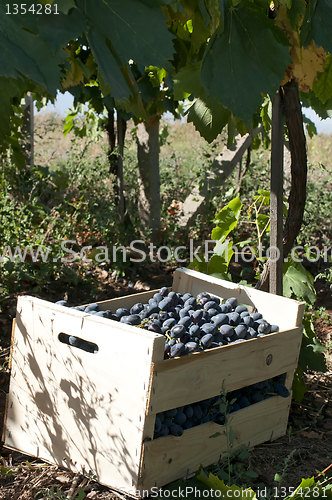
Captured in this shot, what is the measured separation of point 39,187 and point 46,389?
2.94 m

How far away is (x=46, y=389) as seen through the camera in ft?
5.24

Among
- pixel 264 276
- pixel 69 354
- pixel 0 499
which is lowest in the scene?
pixel 0 499

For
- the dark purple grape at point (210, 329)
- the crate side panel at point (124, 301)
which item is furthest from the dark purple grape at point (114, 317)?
the dark purple grape at point (210, 329)

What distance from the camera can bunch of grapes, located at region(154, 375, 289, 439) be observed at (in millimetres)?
1428

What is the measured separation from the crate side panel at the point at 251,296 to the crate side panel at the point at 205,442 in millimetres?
313

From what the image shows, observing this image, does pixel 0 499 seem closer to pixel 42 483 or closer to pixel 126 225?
pixel 42 483

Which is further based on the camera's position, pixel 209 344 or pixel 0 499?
pixel 209 344

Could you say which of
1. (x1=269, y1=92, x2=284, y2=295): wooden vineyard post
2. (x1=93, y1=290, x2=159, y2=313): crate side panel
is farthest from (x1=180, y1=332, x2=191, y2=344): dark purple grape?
(x1=269, y1=92, x2=284, y2=295): wooden vineyard post

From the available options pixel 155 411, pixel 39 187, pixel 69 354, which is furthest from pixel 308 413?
pixel 39 187

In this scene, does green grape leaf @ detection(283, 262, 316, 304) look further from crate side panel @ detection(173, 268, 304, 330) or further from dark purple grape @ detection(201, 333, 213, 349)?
dark purple grape @ detection(201, 333, 213, 349)

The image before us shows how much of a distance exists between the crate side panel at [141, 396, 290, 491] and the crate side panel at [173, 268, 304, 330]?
0.31m

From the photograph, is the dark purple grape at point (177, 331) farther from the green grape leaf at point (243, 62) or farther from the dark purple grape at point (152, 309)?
the green grape leaf at point (243, 62)

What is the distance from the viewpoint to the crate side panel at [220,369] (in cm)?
137

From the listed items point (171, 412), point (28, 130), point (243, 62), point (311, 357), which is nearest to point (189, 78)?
point (243, 62)
